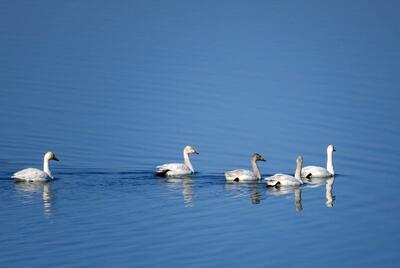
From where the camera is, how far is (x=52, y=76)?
148ft

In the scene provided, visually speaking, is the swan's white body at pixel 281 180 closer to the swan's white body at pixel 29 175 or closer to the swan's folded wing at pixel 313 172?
the swan's folded wing at pixel 313 172

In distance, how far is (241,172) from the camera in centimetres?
3056

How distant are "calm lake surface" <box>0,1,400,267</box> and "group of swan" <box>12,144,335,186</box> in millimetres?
315

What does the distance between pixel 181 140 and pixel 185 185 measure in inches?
251

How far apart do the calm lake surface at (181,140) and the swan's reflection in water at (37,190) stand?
5 cm

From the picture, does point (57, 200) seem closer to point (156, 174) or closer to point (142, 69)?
point (156, 174)

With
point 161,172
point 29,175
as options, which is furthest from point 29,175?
point 161,172

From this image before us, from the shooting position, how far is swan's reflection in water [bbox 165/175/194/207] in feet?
92.0

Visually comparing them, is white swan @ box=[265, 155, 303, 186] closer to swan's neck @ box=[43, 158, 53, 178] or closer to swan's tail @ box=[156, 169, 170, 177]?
swan's tail @ box=[156, 169, 170, 177]

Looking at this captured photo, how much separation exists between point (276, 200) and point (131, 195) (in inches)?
147

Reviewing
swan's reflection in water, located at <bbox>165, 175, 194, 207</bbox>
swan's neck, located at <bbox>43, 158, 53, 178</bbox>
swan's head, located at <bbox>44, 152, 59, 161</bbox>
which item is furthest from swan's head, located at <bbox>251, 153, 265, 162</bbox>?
swan's neck, located at <bbox>43, 158, 53, 178</bbox>

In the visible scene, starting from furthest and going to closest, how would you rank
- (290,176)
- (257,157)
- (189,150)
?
(189,150) < (257,157) < (290,176)

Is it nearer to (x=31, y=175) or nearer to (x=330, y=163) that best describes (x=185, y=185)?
(x=31, y=175)

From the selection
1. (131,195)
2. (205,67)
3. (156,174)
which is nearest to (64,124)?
(156,174)
